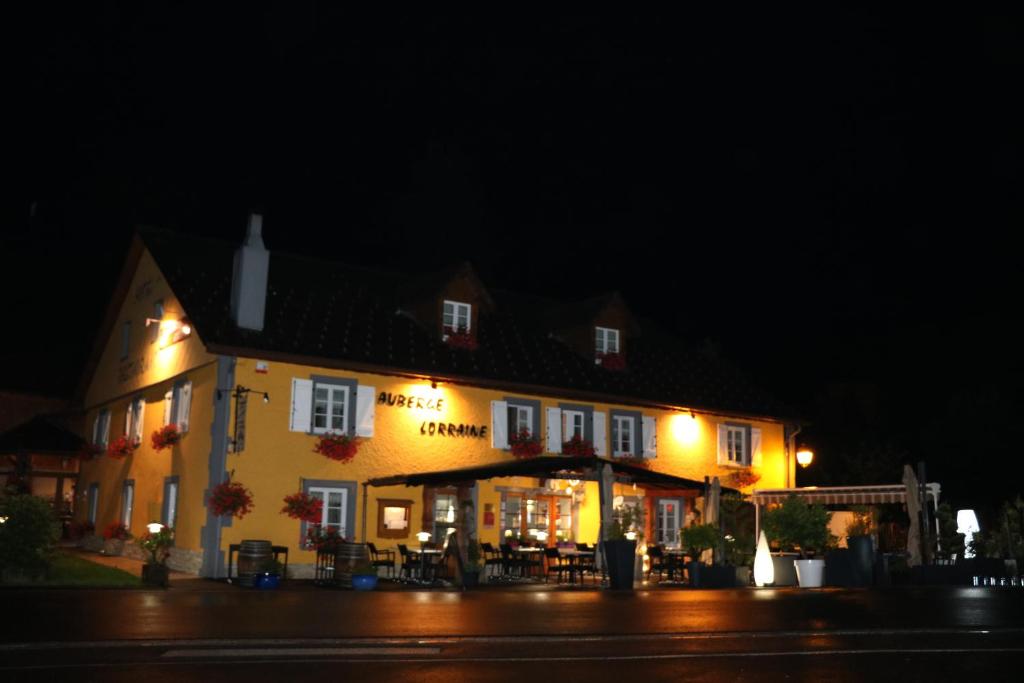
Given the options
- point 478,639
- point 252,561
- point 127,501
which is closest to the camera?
point 478,639

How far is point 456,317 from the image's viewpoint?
1025 inches

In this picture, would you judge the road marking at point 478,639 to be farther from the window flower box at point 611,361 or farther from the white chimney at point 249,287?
the window flower box at point 611,361

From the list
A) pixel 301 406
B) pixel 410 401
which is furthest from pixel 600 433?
pixel 301 406

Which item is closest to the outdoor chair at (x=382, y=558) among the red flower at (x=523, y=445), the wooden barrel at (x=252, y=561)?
the wooden barrel at (x=252, y=561)

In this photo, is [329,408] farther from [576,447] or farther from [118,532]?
[118,532]

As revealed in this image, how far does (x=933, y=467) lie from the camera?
3925 cm

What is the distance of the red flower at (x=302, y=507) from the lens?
71.9 feet

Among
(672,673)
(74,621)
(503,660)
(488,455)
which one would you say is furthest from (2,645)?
(488,455)

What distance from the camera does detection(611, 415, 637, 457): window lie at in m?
27.1

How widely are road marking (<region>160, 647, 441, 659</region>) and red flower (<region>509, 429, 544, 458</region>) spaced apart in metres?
15.4

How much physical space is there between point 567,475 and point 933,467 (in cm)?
2234

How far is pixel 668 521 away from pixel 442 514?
6.84 meters

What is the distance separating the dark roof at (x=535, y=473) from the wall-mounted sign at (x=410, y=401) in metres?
1.75

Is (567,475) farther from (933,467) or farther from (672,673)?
(933,467)
